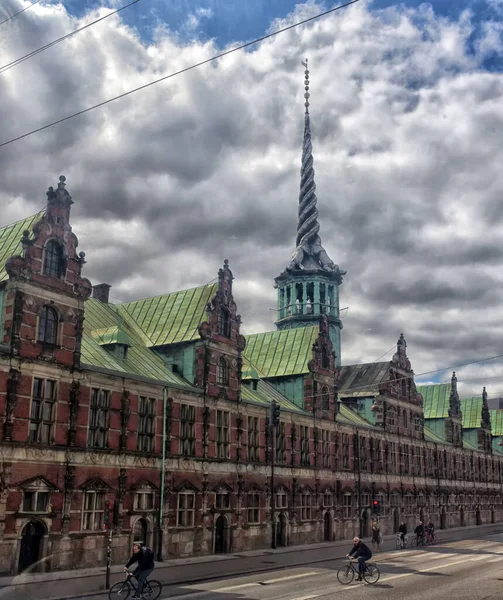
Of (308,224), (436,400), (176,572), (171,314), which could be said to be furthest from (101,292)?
(436,400)

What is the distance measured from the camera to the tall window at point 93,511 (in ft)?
114

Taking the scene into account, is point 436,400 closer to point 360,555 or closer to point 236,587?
point 360,555

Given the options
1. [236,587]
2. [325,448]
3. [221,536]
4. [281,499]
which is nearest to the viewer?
[236,587]

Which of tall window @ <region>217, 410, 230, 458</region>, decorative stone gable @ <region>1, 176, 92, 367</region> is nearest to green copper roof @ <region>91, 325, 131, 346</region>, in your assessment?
decorative stone gable @ <region>1, 176, 92, 367</region>

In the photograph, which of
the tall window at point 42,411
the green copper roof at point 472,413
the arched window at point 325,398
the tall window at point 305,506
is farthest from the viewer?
the green copper roof at point 472,413

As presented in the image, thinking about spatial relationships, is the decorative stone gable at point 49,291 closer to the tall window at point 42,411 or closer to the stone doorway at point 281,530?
the tall window at point 42,411

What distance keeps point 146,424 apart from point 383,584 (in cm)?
1754

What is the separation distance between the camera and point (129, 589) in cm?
2275

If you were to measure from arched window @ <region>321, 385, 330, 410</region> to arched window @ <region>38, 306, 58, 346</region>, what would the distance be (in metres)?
28.2

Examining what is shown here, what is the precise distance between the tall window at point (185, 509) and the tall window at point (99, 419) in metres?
7.28

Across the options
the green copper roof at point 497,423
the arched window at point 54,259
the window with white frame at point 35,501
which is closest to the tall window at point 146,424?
the window with white frame at point 35,501

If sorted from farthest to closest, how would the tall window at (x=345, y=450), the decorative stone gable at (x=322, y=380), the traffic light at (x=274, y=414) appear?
the tall window at (x=345, y=450) < the decorative stone gable at (x=322, y=380) < the traffic light at (x=274, y=414)

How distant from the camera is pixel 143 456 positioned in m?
38.7

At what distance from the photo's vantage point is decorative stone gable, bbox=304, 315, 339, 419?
56344mm
